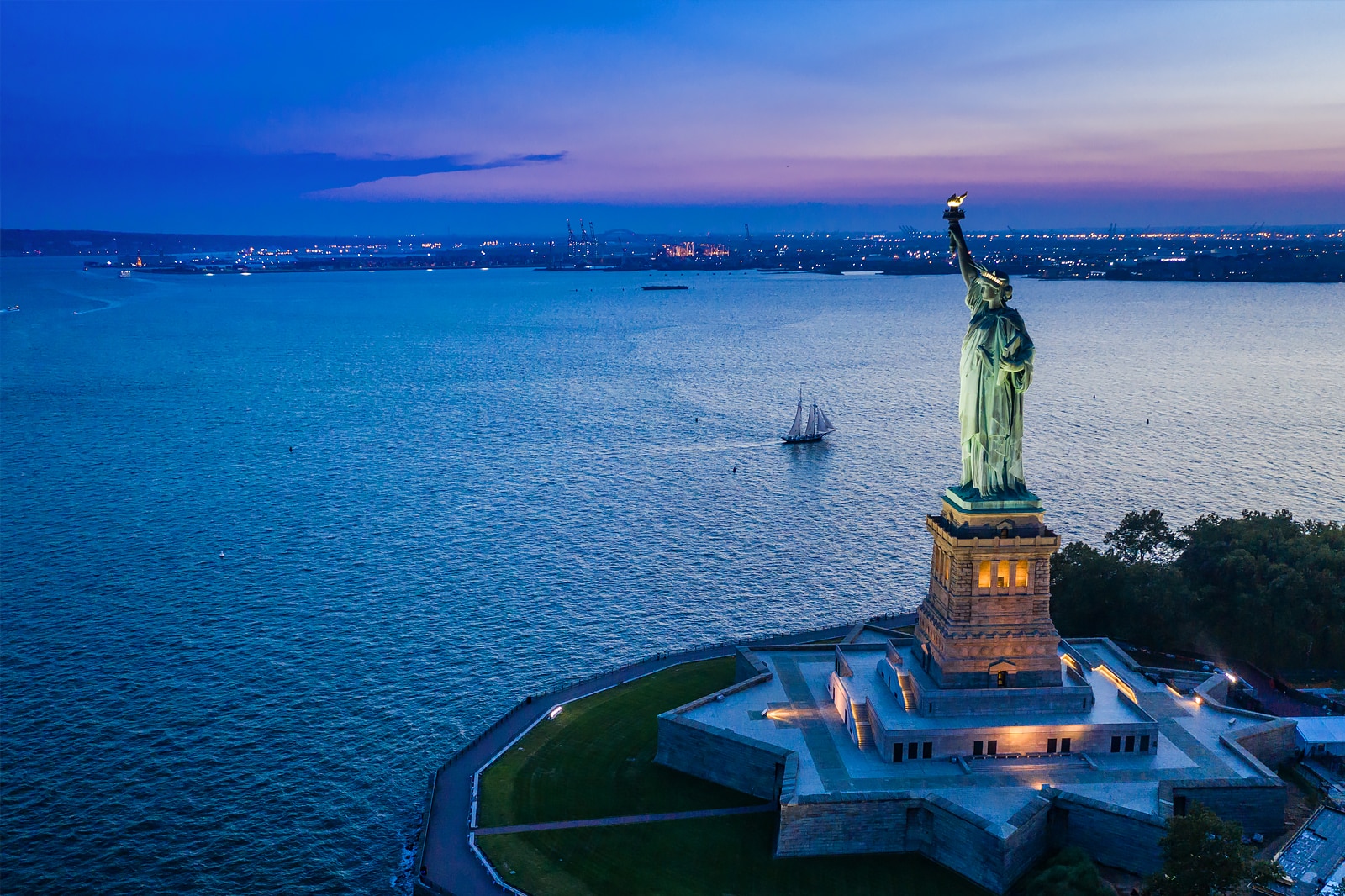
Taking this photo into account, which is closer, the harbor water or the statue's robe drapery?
the statue's robe drapery

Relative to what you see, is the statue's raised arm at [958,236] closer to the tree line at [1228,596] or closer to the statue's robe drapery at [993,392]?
the statue's robe drapery at [993,392]

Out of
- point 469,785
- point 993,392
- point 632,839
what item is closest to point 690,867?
point 632,839

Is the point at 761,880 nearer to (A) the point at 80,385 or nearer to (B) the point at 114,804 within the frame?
(B) the point at 114,804

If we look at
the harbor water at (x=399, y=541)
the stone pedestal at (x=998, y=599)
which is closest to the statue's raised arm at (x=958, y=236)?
the stone pedestal at (x=998, y=599)

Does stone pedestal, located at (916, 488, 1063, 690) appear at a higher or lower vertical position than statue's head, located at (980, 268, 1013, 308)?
lower

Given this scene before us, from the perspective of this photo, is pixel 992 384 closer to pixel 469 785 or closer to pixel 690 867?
pixel 690 867

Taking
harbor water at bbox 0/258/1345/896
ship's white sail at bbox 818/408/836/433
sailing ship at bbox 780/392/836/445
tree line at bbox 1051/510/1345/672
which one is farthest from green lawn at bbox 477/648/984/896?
ship's white sail at bbox 818/408/836/433

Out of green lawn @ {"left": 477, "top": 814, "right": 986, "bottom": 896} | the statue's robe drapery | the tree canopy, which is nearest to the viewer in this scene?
the tree canopy

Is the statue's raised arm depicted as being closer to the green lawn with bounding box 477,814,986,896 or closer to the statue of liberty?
the statue of liberty
